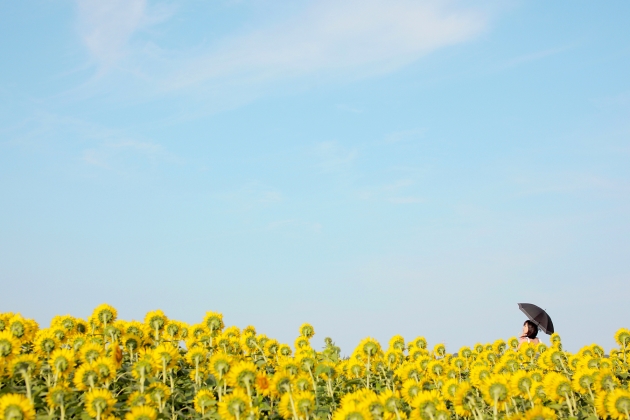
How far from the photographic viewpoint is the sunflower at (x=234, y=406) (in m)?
7.42

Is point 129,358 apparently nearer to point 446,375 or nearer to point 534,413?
point 446,375

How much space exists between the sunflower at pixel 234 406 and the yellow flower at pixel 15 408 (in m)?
1.96

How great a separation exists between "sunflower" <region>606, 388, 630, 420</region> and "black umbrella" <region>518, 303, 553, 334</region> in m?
17.6

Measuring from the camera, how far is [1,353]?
869 centimetres

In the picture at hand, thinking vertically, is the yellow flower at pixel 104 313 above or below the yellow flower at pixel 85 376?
above

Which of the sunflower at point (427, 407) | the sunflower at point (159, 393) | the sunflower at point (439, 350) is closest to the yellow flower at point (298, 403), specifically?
the sunflower at point (427, 407)

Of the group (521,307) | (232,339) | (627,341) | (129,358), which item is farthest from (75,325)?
(521,307)

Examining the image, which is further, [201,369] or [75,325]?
[75,325]

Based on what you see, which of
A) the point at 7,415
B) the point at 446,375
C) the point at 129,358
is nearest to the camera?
the point at 7,415

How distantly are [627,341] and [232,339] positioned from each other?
9.53 metres

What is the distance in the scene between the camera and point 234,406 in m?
7.38

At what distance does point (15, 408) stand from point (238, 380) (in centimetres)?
237

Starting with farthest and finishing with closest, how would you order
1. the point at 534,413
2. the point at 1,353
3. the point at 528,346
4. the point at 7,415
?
the point at 528,346
the point at 1,353
the point at 534,413
the point at 7,415

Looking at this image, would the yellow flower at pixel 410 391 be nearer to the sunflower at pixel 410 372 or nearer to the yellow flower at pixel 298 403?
the sunflower at pixel 410 372
